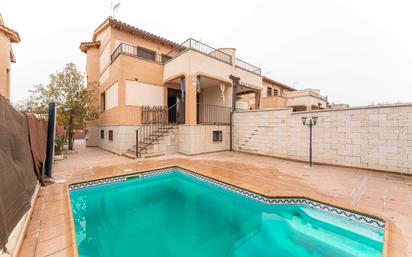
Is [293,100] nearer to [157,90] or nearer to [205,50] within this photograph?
[205,50]

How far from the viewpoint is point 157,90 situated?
10.8 metres

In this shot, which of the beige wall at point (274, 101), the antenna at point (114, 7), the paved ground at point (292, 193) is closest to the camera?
the paved ground at point (292, 193)

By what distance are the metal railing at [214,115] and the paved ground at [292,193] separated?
533cm

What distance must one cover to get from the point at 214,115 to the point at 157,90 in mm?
4075

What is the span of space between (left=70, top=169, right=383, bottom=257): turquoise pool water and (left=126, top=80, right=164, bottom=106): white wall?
6.00 metres

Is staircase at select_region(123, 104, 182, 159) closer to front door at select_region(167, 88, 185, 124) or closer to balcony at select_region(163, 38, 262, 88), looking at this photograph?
front door at select_region(167, 88, 185, 124)

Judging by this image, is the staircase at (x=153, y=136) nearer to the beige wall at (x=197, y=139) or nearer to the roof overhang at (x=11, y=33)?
the beige wall at (x=197, y=139)

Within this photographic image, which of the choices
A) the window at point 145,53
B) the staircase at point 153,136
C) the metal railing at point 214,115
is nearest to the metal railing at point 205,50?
the window at point 145,53

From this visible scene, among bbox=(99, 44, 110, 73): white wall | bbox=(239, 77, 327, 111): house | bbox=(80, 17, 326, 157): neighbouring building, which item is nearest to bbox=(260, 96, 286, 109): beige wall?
bbox=(239, 77, 327, 111): house

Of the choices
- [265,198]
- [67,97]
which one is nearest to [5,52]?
[67,97]

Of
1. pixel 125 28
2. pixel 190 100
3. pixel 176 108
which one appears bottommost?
pixel 176 108

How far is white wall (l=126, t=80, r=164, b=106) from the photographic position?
9.61 m

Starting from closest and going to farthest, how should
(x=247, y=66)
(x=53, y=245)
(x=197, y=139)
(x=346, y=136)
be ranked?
(x=53, y=245)
(x=346, y=136)
(x=197, y=139)
(x=247, y=66)

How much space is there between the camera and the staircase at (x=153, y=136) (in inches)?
350
